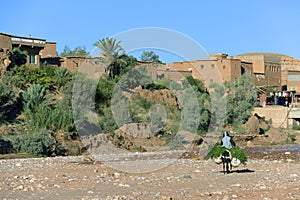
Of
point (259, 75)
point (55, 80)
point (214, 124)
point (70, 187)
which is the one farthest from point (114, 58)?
point (70, 187)

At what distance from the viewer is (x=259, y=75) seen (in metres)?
70.4

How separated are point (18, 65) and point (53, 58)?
5417 mm

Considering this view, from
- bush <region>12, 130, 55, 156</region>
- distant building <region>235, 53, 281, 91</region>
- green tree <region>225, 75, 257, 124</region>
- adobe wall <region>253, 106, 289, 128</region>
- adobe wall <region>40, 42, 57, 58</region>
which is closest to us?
bush <region>12, 130, 55, 156</region>

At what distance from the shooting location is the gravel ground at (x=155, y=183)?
1370cm

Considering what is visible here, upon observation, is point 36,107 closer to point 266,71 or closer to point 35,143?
point 35,143

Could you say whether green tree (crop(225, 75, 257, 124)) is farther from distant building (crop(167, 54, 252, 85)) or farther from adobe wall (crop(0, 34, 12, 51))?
adobe wall (crop(0, 34, 12, 51))

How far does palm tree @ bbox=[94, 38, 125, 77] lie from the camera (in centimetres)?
4759

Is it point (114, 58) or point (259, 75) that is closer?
point (114, 58)

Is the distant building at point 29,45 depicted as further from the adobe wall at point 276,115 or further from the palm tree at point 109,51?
the adobe wall at point 276,115

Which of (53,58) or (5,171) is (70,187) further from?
(53,58)

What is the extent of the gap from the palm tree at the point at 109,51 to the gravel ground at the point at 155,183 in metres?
26.2

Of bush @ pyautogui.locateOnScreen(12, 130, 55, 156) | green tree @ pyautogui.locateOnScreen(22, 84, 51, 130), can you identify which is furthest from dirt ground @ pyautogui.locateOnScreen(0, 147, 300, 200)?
green tree @ pyautogui.locateOnScreen(22, 84, 51, 130)

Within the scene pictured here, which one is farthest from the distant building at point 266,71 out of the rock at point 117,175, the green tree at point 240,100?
the rock at point 117,175

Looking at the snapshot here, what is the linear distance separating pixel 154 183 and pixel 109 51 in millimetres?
32993
